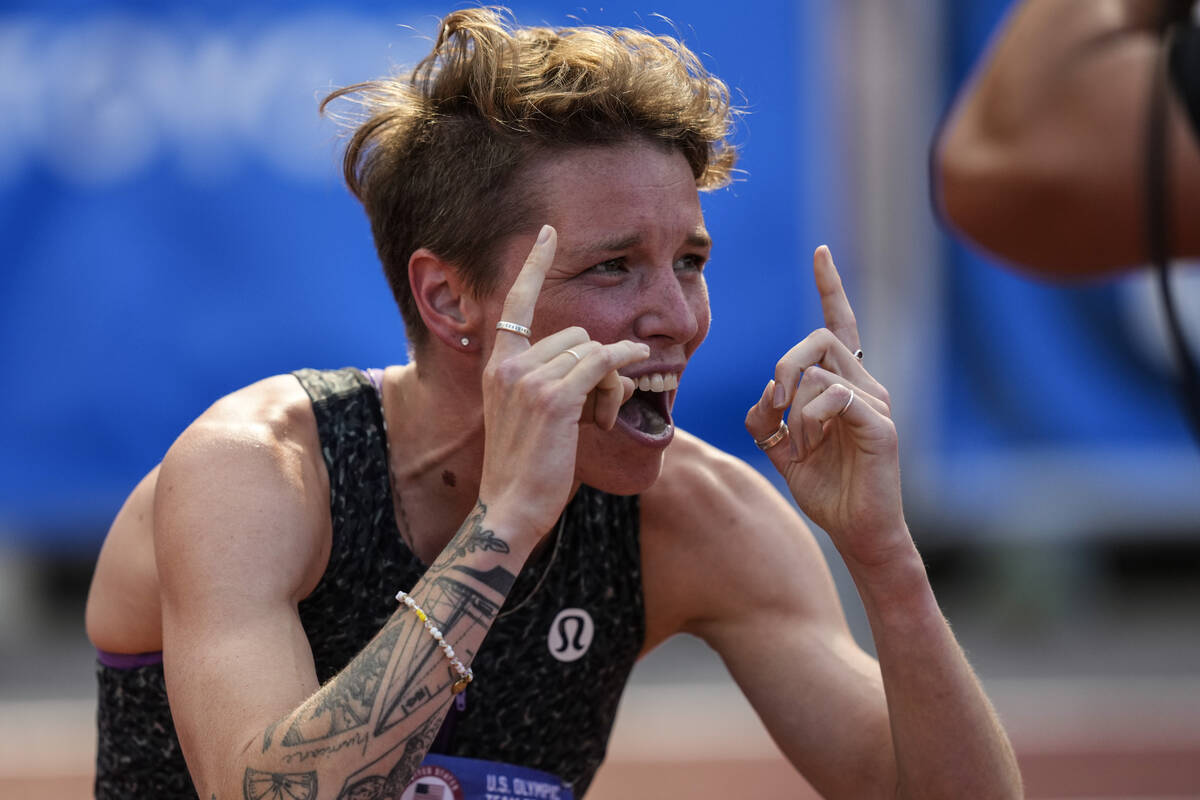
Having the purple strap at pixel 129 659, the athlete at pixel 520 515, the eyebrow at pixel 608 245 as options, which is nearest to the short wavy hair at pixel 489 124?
the athlete at pixel 520 515

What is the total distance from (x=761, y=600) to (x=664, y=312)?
0.70 meters

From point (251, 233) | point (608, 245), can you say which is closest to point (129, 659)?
point (608, 245)

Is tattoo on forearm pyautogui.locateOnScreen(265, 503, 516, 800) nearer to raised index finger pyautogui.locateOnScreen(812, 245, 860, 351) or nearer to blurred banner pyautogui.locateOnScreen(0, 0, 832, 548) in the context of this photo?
raised index finger pyautogui.locateOnScreen(812, 245, 860, 351)

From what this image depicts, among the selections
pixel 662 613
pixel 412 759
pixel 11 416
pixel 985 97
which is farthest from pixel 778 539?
pixel 11 416

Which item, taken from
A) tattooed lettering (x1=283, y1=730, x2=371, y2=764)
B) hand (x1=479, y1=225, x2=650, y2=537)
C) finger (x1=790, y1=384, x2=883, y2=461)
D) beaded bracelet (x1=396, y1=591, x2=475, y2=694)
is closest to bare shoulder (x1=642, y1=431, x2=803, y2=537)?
finger (x1=790, y1=384, x2=883, y2=461)

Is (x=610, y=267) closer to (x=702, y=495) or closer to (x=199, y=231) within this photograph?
(x=702, y=495)

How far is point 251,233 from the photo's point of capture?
7305 millimetres

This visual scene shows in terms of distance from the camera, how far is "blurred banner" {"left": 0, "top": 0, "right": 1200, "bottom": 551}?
717 centimetres

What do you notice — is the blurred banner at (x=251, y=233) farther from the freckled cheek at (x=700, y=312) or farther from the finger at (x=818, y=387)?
the finger at (x=818, y=387)

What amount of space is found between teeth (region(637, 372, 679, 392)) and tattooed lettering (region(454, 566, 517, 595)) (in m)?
0.52

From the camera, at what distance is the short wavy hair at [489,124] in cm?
274

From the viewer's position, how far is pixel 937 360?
7.67m

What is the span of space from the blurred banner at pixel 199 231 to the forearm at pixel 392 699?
4.92 m

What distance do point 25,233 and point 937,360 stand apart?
4.77 metres
